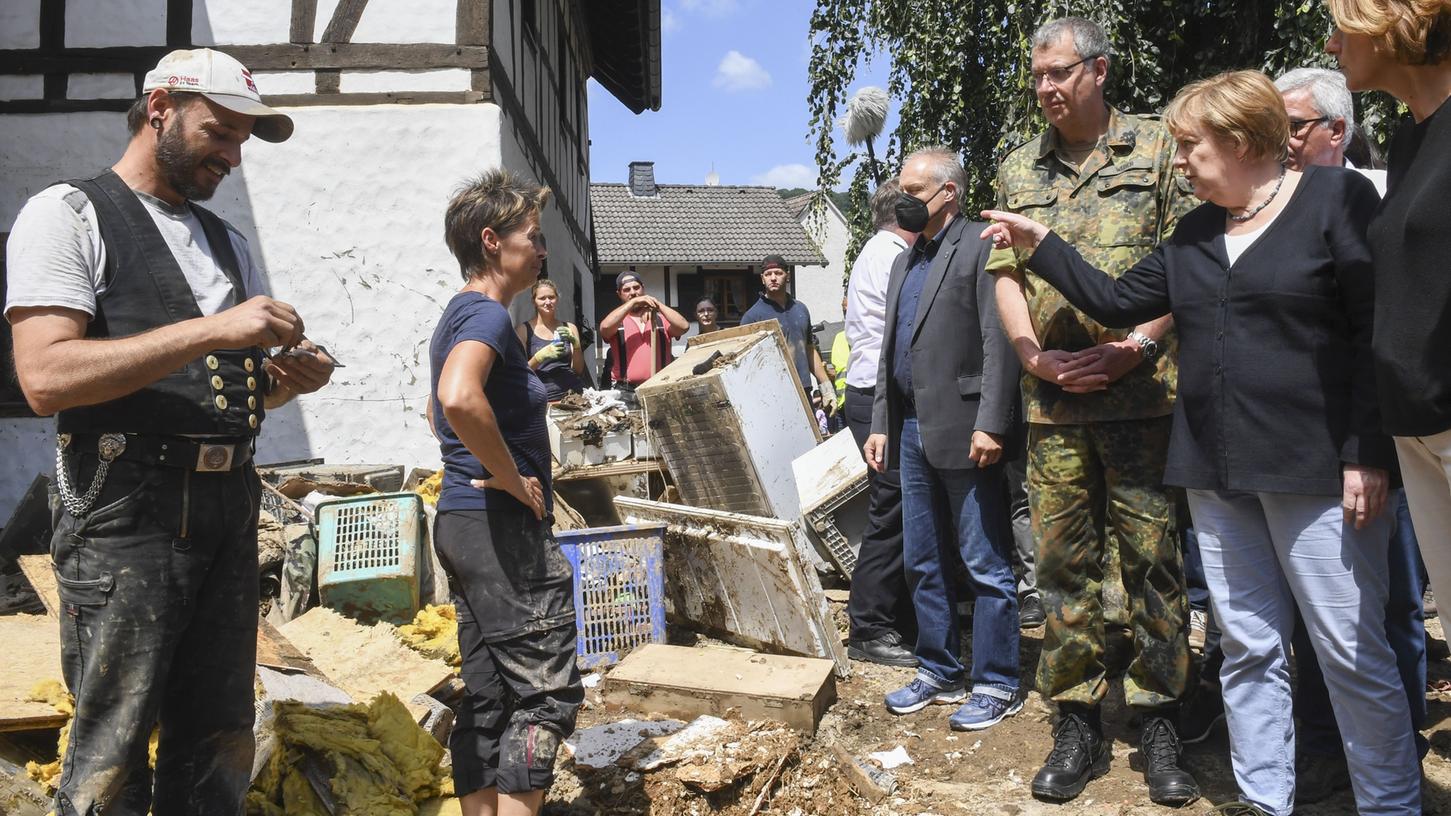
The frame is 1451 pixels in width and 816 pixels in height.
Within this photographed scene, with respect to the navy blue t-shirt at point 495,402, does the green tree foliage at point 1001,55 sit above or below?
above

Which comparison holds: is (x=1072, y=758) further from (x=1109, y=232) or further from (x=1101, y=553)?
(x=1109, y=232)

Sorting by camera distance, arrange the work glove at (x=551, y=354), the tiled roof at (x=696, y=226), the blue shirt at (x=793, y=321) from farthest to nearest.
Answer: the tiled roof at (x=696, y=226) → the blue shirt at (x=793, y=321) → the work glove at (x=551, y=354)

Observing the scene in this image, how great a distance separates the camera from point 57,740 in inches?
126

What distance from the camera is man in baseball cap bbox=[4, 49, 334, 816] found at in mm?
1988

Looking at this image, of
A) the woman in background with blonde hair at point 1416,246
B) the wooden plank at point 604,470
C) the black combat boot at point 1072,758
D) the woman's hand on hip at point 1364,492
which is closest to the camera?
the woman in background with blonde hair at point 1416,246

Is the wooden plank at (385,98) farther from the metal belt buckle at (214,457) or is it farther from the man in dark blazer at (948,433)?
the metal belt buckle at (214,457)

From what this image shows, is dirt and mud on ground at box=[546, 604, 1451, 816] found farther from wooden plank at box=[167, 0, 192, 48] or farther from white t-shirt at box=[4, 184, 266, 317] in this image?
wooden plank at box=[167, 0, 192, 48]

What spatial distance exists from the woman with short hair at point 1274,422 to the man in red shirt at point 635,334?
5244 mm

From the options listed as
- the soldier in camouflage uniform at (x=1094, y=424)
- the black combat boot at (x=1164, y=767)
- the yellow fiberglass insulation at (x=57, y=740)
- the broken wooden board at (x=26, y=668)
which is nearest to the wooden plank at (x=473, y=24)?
the broken wooden board at (x=26, y=668)

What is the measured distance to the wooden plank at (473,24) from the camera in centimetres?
715

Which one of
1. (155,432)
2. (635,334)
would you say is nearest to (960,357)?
(155,432)

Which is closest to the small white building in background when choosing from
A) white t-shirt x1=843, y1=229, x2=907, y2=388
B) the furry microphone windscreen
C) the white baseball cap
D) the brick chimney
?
white t-shirt x1=843, y1=229, x2=907, y2=388

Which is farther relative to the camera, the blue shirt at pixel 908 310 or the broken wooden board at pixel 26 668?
the blue shirt at pixel 908 310

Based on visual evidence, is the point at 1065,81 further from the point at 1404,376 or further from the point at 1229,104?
the point at 1404,376
